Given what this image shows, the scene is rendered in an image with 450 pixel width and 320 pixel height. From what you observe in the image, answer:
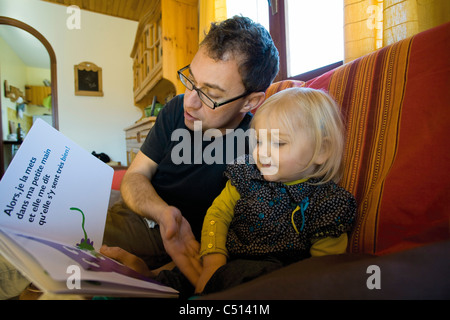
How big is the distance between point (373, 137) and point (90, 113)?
4504 millimetres

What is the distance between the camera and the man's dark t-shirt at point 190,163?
1.00 metres

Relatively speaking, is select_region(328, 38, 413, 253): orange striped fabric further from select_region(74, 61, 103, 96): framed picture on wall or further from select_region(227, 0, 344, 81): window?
select_region(74, 61, 103, 96): framed picture on wall

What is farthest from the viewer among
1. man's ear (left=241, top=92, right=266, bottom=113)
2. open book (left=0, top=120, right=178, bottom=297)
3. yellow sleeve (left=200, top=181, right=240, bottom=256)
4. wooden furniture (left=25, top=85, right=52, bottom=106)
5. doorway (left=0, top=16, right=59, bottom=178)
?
wooden furniture (left=25, top=85, right=52, bottom=106)

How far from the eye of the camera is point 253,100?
3.56ft

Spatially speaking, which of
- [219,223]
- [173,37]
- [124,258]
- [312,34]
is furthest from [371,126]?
[173,37]

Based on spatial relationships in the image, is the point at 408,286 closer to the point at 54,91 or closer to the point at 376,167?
the point at 376,167

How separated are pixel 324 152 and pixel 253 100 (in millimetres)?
420

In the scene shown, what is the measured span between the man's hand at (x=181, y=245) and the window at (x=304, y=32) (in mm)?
1332

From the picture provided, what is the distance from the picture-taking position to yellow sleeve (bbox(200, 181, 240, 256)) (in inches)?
28.7

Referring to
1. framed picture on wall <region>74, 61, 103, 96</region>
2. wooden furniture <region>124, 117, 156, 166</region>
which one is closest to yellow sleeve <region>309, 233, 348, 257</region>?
wooden furniture <region>124, 117, 156, 166</region>

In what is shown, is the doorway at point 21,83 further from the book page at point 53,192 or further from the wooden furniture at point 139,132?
the book page at point 53,192

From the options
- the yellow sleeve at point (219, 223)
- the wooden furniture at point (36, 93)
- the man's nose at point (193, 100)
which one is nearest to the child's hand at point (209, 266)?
the yellow sleeve at point (219, 223)
